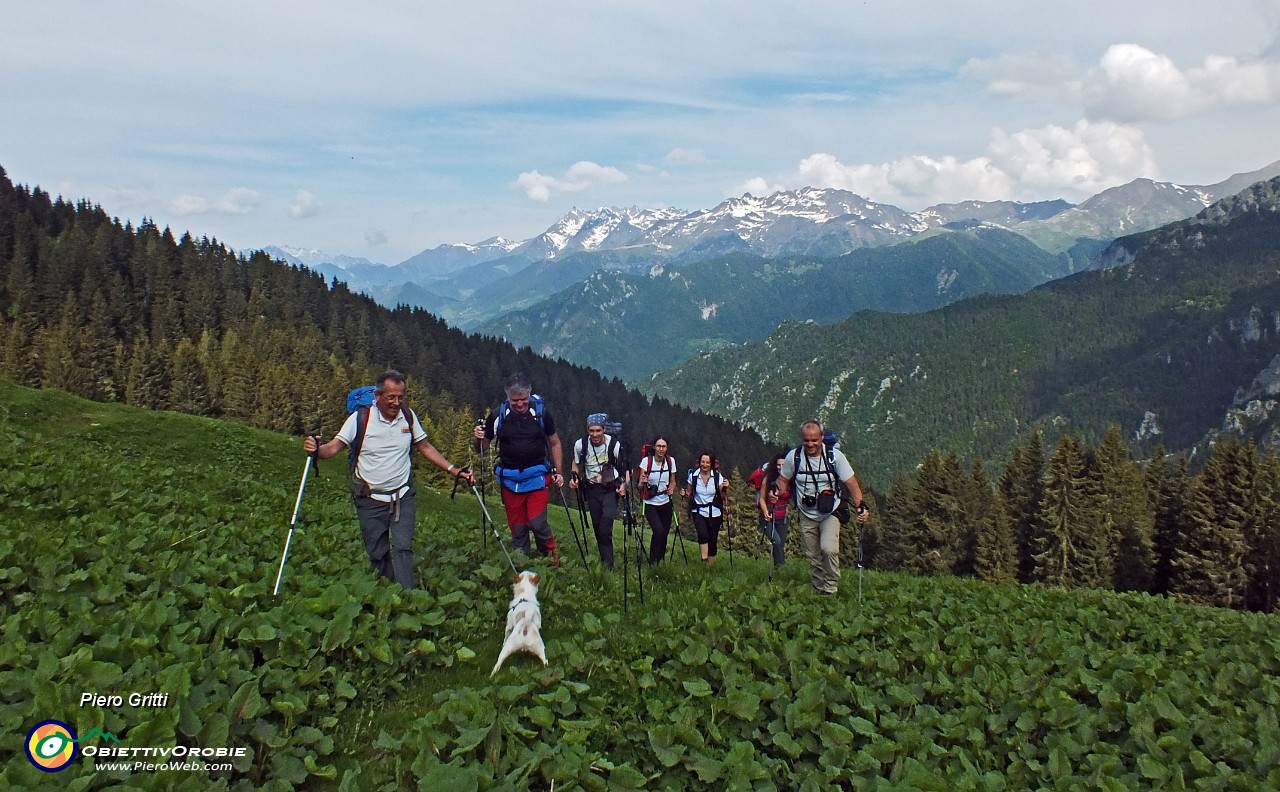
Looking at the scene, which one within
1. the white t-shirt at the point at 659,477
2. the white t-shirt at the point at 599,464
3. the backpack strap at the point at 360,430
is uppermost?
the backpack strap at the point at 360,430

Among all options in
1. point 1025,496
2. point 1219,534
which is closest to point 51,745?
point 1219,534

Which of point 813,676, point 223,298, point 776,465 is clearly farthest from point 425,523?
point 223,298

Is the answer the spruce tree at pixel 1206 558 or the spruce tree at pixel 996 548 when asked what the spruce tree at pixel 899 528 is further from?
the spruce tree at pixel 1206 558

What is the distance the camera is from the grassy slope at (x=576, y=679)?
588cm

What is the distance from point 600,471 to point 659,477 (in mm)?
2548

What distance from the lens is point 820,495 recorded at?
1252cm

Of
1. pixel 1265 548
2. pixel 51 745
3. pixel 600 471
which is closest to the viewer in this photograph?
pixel 51 745

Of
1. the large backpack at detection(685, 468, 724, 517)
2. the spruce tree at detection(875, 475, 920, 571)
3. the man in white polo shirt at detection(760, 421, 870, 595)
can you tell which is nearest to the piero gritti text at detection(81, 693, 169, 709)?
the man in white polo shirt at detection(760, 421, 870, 595)

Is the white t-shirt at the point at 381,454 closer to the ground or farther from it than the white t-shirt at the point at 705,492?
farther from it

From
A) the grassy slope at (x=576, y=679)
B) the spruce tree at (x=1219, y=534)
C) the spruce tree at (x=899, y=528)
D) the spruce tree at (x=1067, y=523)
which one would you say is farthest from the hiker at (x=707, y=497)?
the spruce tree at (x=899, y=528)

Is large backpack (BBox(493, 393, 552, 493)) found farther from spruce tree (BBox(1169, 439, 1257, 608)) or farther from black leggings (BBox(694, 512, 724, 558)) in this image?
spruce tree (BBox(1169, 439, 1257, 608))

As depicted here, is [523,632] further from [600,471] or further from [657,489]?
[657,489]

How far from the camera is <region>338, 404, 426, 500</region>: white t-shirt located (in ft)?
32.3

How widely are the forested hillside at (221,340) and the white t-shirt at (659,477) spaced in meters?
62.7
